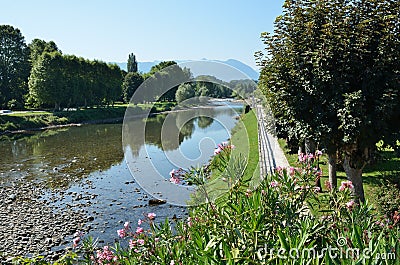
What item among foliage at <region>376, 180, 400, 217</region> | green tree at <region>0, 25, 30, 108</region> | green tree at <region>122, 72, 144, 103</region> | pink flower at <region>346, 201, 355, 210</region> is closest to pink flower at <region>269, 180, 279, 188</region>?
pink flower at <region>346, 201, 355, 210</region>

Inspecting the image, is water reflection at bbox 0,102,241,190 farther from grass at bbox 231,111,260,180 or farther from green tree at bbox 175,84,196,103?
grass at bbox 231,111,260,180

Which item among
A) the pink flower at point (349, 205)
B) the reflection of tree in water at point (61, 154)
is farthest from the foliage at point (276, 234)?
the reflection of tree in water at point (61, 154)

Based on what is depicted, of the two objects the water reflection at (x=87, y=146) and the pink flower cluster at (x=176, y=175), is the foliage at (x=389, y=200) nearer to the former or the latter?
the pink flower cluster at (x=176, y=175)

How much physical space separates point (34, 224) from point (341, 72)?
31.8 feet

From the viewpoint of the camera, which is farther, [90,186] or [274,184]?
[90,186]

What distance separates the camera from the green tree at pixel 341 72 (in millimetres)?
5848

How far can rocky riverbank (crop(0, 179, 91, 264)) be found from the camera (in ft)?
31.3

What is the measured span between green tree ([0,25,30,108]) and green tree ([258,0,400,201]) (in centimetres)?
4366

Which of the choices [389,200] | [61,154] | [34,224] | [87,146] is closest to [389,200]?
[389,200]

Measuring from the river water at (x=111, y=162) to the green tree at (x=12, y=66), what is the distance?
18.6 meters

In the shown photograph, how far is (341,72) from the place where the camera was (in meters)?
6.05

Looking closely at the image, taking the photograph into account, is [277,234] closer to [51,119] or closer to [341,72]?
[341,72]

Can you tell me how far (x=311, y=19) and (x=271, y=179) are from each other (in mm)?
3829

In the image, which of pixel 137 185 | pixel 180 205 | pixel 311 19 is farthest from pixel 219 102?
pixel 137 185
